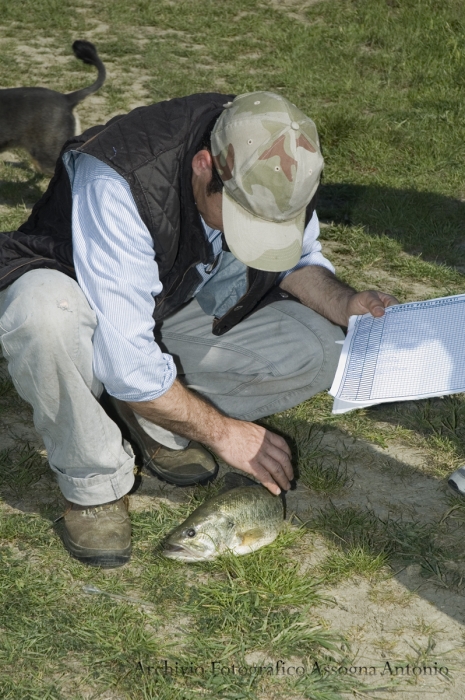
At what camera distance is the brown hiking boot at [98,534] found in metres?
2.95

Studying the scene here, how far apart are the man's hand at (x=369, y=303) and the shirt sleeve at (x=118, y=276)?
33.6 inches

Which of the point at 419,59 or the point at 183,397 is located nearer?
the point at 183,397

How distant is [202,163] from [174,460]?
1.29m

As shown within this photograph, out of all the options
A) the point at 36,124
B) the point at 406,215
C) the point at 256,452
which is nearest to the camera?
the point at 256,452

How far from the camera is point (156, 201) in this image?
2.69 metres

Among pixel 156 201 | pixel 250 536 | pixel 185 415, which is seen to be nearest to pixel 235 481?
pixel 250 536

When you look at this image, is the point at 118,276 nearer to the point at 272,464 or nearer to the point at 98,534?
the point at 272,464

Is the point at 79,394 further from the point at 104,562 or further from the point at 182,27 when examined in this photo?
the point at 182,27

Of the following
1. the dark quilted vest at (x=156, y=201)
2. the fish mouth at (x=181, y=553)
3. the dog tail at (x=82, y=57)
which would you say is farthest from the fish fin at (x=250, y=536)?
the dog tail at (x=82, y=57)

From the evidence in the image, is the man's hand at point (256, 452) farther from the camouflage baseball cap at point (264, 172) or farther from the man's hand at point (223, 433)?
the camouflage baseball cap at point (264, 172)

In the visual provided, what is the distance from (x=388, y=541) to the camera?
3078 mm

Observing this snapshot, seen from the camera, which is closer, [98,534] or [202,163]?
[202,163]

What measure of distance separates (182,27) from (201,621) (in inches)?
362

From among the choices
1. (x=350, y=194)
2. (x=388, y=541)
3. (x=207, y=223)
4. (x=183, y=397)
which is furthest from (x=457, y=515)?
(x=350, y=194)
